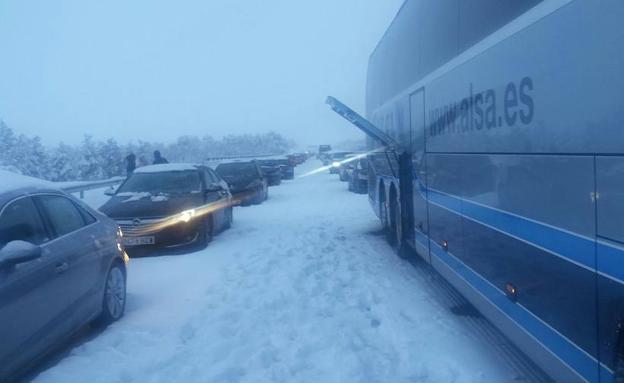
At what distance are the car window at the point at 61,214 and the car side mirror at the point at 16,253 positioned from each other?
1.01 m

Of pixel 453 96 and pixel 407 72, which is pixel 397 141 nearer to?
pixel 407 72

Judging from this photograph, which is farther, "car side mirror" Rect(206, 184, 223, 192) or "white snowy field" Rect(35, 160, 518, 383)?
"car side mirror" Rect(206, 184, 223, 192)

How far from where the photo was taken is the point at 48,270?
179 inches

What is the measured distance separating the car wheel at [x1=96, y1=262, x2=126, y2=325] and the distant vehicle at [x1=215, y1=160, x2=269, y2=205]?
12.9m

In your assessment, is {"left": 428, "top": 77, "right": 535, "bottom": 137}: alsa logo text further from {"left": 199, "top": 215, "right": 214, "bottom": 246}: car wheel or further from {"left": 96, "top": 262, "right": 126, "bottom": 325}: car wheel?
{"left": 199, "top": 215, "right": 214, "bottom": 246}: car wheel

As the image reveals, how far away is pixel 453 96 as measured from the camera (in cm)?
551

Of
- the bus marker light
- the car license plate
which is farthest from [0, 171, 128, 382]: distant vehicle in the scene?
the bus marker light

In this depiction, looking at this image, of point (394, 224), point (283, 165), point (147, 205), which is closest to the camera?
point (394, 224)

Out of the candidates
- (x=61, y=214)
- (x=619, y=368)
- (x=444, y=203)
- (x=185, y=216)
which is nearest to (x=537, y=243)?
(x=619, y=368)

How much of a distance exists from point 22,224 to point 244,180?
49.9 ft

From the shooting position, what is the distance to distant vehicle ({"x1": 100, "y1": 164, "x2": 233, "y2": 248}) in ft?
32.2

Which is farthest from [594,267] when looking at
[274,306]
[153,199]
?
[153,199]

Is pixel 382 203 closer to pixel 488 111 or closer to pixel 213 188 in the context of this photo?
pixel 213 188

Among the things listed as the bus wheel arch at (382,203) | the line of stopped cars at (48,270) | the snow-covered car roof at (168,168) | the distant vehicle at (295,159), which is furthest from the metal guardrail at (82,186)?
the distant vehicle at (295,159)
